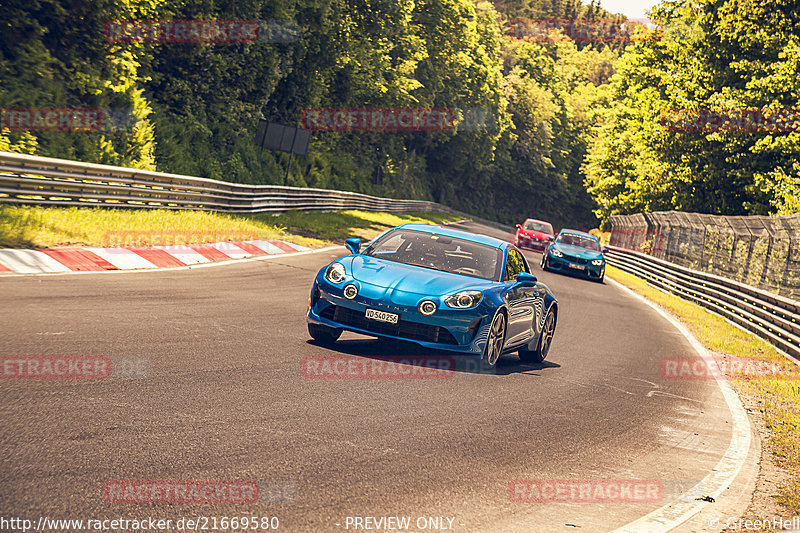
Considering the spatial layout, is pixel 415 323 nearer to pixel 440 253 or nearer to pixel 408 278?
pixel 408 278

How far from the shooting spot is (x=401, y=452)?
5391mm

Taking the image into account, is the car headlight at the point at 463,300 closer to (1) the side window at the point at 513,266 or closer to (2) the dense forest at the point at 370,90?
(1) the side window at the point at 513,266

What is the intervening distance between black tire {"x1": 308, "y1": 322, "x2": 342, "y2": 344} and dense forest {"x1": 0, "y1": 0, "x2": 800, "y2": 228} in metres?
12.5

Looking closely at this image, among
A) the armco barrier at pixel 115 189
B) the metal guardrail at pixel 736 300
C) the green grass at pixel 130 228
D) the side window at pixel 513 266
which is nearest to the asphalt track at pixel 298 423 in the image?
the side window at pixel 513 266

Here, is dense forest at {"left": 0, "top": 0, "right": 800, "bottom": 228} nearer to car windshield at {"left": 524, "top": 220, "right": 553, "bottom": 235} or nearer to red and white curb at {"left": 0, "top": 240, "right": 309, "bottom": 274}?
red and white curb at {"left": 0, "top": 240, "right": 309, "bottom": 274}

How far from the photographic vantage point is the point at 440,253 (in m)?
9.50

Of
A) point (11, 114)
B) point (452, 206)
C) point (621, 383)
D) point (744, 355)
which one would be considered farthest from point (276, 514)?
point (452, 206)

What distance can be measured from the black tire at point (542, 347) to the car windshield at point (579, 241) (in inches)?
706

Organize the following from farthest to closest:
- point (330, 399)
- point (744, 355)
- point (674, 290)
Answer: point (674, 290) → point (744, 355) → point (330, 399)

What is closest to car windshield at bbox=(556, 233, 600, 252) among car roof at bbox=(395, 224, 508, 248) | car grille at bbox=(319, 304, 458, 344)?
car roof at bbox=(395, 224, 508, 248)

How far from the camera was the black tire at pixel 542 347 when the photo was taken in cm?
1020

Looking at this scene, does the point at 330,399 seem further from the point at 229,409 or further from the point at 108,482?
the point at 108,482

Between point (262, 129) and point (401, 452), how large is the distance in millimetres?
26604

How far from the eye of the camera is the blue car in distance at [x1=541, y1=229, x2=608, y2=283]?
27.2 metres
